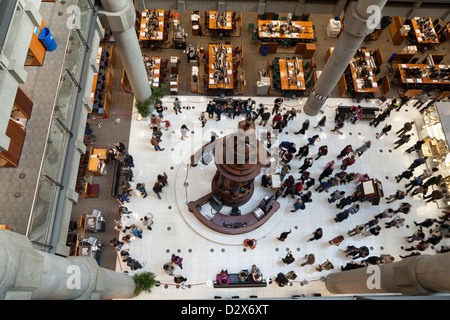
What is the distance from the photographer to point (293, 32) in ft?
64.2

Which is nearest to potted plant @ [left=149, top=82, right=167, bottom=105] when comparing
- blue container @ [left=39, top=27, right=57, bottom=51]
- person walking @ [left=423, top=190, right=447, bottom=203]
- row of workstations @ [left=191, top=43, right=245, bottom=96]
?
row of workstations @ [left=191, top=43, right=245, bottom=96]

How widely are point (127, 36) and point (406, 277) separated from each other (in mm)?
14018

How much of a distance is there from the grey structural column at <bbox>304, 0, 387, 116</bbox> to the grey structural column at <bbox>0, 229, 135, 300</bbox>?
13.2 metres

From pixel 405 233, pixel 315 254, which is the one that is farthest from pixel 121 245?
pixel 405 233

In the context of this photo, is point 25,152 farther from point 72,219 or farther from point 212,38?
point 212,38

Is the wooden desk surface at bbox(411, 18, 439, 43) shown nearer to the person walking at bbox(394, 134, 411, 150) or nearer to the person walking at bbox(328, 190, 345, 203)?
the person walking at bbox(394, 134, 411, 150)

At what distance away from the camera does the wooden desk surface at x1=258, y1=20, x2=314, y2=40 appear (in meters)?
19.4

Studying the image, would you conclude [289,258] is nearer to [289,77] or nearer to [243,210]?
[243,210]

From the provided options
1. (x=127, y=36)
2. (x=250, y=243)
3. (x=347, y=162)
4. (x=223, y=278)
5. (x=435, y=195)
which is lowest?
(x=223, y=278)

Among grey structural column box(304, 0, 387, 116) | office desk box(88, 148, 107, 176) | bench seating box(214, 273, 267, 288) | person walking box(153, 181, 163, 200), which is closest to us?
grey structural column box(304, 0, 387, 116)

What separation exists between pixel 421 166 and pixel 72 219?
747 inches

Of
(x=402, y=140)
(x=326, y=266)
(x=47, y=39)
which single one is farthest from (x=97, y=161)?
(x=402, y=140)

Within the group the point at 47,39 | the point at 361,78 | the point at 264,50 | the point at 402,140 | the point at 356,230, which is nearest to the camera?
the point at 47,39

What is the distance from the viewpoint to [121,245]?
14062 millimetres
